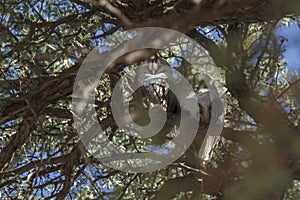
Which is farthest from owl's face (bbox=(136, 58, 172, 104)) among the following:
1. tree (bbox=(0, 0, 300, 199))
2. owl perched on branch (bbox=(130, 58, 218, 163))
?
tree (bbox=(0, 0, 300, 199))

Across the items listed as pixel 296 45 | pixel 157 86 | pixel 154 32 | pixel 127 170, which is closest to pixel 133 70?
pixel 157 86

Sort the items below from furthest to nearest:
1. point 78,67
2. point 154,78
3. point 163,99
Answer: point 163,99 → point 154,78 → point 78,67

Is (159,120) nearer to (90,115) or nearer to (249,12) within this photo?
(90,115)

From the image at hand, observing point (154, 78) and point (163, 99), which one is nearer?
point (154, 78)

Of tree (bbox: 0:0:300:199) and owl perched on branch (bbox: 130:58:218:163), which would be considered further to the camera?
owl perched on branch (bbox: 130:58:218:163)

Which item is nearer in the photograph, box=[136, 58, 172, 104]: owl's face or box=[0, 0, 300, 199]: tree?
box=[0, 0, 300, 199]: tree

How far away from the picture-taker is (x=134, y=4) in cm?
281

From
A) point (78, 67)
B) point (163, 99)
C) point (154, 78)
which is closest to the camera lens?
point (78, 67)

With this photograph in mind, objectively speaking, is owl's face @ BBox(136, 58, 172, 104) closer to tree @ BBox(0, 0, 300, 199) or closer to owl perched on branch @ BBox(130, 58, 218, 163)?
owl perched on branch @ BBox(130, 58, 218, 163)

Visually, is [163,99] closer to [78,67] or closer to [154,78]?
[154,78]

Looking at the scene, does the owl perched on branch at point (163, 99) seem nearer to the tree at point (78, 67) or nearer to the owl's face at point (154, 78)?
the owl's face at point (154, 78)

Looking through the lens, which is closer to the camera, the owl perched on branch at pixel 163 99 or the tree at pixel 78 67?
the tree at pixel 78 67

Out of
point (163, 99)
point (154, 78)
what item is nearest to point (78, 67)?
point (154, 78)

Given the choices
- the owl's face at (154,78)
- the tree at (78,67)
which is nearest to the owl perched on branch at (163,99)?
the owl's face at (154,78)
